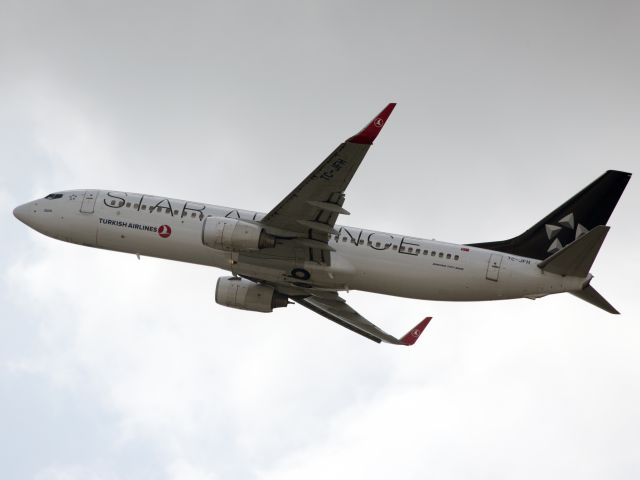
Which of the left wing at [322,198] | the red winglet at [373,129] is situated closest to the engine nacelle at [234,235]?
the left wing at [322,198]

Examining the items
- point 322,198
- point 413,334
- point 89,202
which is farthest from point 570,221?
point 89,202

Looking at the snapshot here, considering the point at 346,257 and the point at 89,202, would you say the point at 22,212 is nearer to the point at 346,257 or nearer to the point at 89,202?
the point at 89,202

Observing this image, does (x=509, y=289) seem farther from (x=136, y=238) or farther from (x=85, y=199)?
(x=85, y=199)

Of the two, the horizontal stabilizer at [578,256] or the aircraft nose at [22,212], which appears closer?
the horizontal stabilizer at [578,256]

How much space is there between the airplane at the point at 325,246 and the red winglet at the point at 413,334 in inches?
217

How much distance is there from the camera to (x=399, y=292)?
51250 mm

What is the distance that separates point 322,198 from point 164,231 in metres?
9.91

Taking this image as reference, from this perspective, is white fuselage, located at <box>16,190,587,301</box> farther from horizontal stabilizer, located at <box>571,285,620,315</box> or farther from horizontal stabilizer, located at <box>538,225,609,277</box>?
horizontal stabilizer, located at <box>571,285,620,315</box>

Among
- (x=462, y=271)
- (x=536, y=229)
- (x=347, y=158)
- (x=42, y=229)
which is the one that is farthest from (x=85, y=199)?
(x=536, y=229)

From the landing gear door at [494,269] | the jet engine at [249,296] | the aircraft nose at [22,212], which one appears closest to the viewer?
the landing gear door at [494,269]

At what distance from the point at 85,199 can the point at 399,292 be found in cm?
1748

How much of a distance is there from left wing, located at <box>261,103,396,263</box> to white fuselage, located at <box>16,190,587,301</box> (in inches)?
59.4

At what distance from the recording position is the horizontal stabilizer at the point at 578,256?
46031 mm

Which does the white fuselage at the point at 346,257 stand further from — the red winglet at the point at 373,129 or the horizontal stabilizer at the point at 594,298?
the red winglet at the point at 373,129
